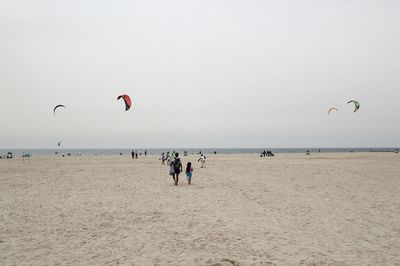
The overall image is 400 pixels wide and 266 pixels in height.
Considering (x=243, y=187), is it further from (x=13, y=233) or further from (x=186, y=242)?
(x=13, y=233)

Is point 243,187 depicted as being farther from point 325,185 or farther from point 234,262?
point 234,262

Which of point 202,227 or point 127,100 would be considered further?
point 127,100

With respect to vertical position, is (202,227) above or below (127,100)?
below

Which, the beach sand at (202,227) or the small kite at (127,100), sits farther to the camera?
the small kite at (127,100)

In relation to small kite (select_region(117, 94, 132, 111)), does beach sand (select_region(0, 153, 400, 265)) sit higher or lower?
lower

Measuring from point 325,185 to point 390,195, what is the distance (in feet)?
12.1

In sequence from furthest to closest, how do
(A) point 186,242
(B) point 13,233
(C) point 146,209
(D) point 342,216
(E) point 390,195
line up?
1. (E) point 390,195
2. (C) point 146,209
3. (D) point 342,216
4. (B) point 13,233
5. (A) point 186,242

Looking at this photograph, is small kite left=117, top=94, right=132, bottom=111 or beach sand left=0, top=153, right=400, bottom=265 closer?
beach sand left=0, top=153, right=400, bottom=265

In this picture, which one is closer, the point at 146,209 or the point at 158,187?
the point at 146,209

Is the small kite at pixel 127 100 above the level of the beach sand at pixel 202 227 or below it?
above

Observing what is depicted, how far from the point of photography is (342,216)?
10.4 meters

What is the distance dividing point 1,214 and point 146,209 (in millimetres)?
4508

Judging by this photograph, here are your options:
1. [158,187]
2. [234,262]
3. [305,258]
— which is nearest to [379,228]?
[305,258]

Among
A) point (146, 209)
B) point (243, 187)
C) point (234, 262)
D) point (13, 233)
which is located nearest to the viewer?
point (234, 262)
